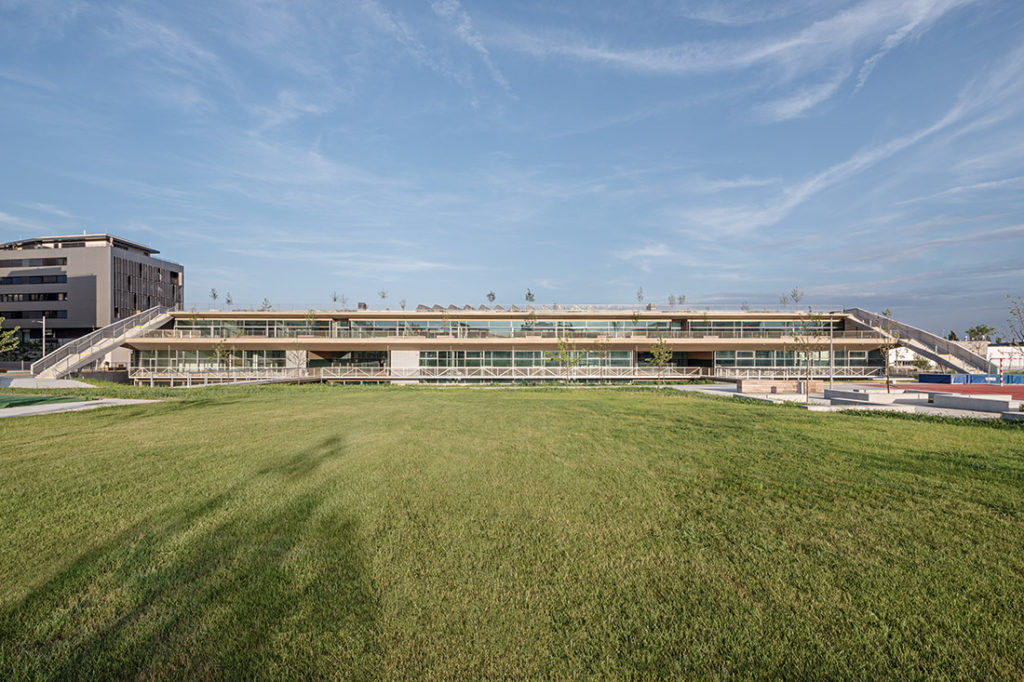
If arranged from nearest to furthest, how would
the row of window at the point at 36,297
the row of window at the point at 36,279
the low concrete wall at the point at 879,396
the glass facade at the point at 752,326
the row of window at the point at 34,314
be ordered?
the low concrete wall at the point at 879,396 < the glass facade at the point at 752,326 < the row of window at the point at 34,314 < the row of window at the point at 36,297 < the row of window at the point at 36,279

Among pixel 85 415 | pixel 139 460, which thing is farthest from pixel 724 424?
pixel 85 415

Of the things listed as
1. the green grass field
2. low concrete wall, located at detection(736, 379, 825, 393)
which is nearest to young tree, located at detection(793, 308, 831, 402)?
low concrete wall, located at detection(736, 379, 825, 393)

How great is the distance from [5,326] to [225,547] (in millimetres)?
89114

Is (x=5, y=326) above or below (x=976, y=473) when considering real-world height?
above

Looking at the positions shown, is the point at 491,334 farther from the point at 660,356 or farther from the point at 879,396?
the point at 879,396

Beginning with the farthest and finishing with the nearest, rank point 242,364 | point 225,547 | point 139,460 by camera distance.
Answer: point 242,364, point 139,460, point 225,547

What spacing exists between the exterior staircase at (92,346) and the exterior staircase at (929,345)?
6069 cm

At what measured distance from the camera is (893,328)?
4591 centimetres

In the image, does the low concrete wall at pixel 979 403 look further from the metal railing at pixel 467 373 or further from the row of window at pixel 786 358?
the row of window at pixel 786 358

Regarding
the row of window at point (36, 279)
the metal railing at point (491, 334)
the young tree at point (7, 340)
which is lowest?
the young tree at point (7, 340)

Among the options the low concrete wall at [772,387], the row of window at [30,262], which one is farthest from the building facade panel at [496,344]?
the row of window at [30,262]

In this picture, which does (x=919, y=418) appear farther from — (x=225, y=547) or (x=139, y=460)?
(x=139, y=460)

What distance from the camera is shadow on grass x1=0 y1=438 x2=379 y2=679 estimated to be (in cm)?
306

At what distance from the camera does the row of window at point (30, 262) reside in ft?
213
